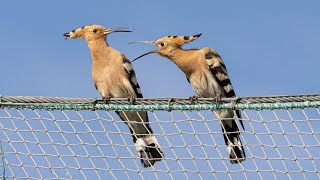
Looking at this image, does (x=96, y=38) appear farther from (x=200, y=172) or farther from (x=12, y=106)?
(x=200, y=172)

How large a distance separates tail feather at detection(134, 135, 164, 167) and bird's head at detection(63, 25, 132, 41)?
4.96 feet

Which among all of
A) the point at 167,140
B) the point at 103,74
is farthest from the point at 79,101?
the point at 103,74

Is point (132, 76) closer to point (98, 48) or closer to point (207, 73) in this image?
point (98, 48)

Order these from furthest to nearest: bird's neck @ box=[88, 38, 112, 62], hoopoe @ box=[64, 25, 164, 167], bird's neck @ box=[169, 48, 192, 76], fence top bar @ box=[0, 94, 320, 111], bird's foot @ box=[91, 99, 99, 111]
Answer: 1. bird's neck @ box=[88, 38, 112, 62]
2. hoopoe @ box=[64, 25, 164, 167]
3. bird's neck @ box=[169, 48, 192, 76]
4. bird's foot @ box=[91, 99, 99, 111]
5. fence top bar @ box=[0, 94, 320, 111]

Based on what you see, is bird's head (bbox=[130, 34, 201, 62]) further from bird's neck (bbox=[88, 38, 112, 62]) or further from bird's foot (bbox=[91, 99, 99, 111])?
bird's foot (bbox=[91, 99, 99, 111])

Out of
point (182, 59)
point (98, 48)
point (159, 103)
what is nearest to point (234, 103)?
point (159, 103)

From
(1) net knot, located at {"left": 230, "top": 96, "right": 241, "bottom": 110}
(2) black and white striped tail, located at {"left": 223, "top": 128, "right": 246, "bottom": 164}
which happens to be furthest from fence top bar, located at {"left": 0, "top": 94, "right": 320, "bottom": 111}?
(2) black and white striped tail, located at {"left": 223, "top": 128, "right": 246, "bottom": 164}

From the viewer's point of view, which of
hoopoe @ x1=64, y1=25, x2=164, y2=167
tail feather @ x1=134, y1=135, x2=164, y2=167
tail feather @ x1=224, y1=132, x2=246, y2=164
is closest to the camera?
tail feather @ x1=134, y1=135, x2=164, y2=167

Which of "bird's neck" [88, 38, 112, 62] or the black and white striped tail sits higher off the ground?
"bird's neck" [88, 38, 112, 62]

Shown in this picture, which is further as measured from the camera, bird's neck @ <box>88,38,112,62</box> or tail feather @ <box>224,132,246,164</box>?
bird's neck @ <box>88,38,112,62</box>

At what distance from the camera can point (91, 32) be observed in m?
9.73

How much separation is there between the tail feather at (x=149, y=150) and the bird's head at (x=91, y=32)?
4.96ft

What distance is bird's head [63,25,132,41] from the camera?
31.9 feet

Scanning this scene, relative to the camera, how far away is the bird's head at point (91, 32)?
31.9 ft
